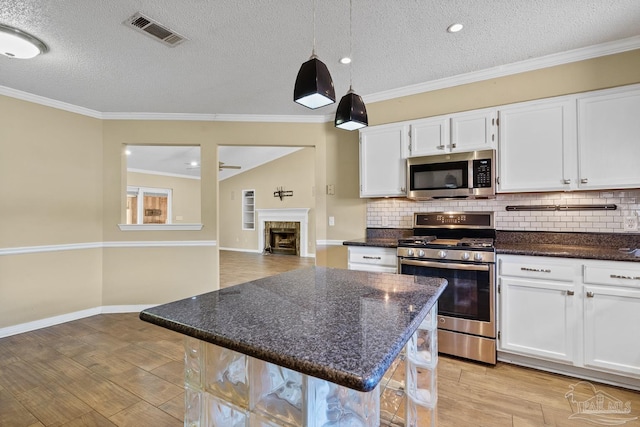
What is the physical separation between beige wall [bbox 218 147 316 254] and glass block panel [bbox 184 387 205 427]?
7153 mm

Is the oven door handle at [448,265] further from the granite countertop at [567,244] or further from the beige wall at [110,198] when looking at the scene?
the beige wall at [110,198]

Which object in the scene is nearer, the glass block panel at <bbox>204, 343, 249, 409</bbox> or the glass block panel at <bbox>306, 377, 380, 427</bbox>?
the glass block panel at <bbox>306, 377, 380, 427</bbox>

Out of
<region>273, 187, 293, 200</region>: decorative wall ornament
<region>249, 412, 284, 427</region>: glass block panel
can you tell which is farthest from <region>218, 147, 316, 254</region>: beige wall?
<region>249, 412, 284, 427</region>: glass block panel

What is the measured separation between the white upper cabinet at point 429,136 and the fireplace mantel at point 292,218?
6.03m

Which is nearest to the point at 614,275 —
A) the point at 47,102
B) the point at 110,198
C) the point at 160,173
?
the point at 110,198

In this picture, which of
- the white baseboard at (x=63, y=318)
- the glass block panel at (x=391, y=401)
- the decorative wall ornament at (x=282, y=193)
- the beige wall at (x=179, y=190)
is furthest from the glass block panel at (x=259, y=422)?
the beige wall at (x=179, y=190)

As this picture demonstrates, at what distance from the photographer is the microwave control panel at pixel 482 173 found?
2.67m

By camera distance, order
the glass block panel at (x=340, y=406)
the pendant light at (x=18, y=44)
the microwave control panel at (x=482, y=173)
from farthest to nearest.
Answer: the microwave control panel at (x=482, y=173)
the pendant light at (x=18, y=44)
the glass block panel at (x=340, y=406)

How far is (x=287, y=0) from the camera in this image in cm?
186

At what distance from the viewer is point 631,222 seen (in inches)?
94.7

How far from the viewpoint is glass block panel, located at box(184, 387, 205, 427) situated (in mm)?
1017

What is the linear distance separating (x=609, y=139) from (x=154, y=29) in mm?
3432

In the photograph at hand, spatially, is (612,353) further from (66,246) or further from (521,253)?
(66,246)

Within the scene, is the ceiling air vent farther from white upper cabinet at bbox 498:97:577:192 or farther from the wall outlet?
the wall outlet
